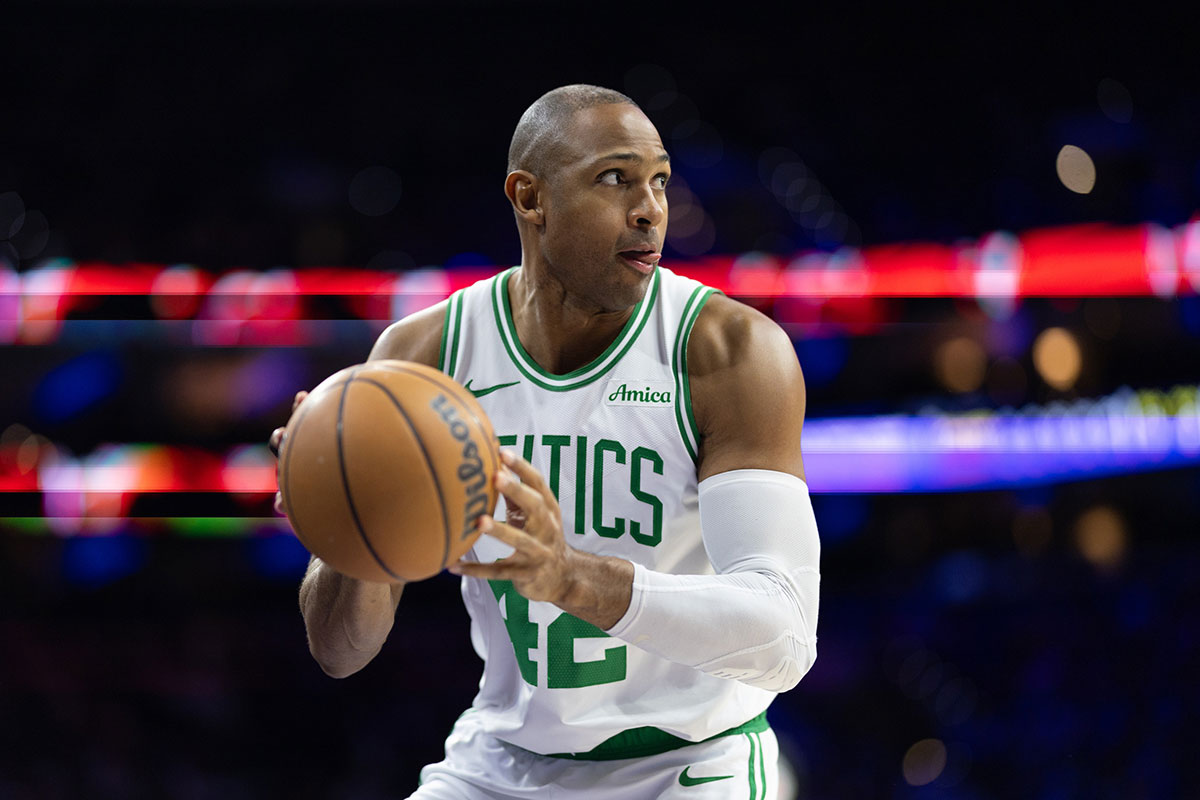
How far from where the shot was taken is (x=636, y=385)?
1.70 metres

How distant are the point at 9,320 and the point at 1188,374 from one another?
8.32m

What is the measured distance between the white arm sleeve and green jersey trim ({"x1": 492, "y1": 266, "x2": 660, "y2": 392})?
27cm

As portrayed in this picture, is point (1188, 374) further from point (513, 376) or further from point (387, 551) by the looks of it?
point (387, 551)

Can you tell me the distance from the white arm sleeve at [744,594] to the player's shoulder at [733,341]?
18 cm

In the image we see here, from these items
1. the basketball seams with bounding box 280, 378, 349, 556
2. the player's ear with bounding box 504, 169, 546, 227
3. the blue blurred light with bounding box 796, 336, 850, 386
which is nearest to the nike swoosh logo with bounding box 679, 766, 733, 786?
the basketball seams with bounding box 280, 378, 349, 556

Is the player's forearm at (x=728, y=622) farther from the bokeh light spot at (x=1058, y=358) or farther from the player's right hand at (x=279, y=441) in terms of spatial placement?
the bokeh light spot at (x=1058, y=358)

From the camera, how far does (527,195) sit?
5.81 ft

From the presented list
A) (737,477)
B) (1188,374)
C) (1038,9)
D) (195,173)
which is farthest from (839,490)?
(737,477)

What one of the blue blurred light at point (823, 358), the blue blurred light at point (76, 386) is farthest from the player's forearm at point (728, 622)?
the blue blurred light at point (823, 358)

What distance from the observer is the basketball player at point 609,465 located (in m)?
1.60

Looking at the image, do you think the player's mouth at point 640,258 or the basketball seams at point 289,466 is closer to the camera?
the basketball seams at point 289,466

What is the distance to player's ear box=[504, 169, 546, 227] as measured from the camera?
1754mm

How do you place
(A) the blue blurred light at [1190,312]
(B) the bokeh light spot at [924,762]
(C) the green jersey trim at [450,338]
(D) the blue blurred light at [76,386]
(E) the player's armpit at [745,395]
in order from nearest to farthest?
(E) the player's armpit at [745,395], (C) the green jersey trim at [450,338], (B) the bokeh light spot at [924,762], (D) the blue blurred light at [76,386], (A) the blue blurred light at [1190,312]

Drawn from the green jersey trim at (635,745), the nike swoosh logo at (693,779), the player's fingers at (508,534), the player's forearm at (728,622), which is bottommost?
the nike swoosh logo at (693,779)
